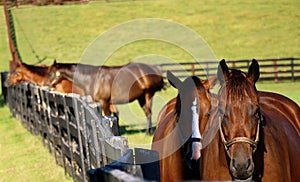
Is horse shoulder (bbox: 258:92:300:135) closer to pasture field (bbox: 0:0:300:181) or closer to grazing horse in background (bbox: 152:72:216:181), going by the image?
grazing horse in background (bbox: 152:72:216:181)

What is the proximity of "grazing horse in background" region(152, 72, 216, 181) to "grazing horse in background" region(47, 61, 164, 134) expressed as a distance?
9.82 m

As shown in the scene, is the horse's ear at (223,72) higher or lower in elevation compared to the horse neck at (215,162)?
higher

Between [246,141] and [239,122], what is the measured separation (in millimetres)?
162

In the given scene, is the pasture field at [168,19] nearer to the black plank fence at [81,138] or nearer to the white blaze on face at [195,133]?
the black plank fence at [81,138]

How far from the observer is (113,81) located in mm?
16828

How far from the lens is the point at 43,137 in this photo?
14.0 m

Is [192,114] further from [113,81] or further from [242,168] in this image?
[113,81]

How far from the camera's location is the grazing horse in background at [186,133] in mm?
Answer: 5820

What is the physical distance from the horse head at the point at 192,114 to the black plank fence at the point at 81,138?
2.35 ft

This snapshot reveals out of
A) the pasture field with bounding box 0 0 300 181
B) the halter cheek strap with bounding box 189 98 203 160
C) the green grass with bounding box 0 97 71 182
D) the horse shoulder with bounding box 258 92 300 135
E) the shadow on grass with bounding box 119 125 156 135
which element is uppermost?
the pasture field with bounding box 0 0 300 181

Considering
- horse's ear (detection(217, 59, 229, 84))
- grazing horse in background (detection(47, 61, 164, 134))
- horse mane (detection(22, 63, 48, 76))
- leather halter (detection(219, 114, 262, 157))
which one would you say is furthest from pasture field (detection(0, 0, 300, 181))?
leather halter (detection(219, 114, 262, 157))

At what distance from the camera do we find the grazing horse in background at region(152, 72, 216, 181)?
19.1ft

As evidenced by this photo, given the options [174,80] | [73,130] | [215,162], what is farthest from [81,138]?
[215,162]

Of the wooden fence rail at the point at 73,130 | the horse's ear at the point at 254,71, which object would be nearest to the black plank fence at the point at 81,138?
the wooden fence rail at the point at 73,130
